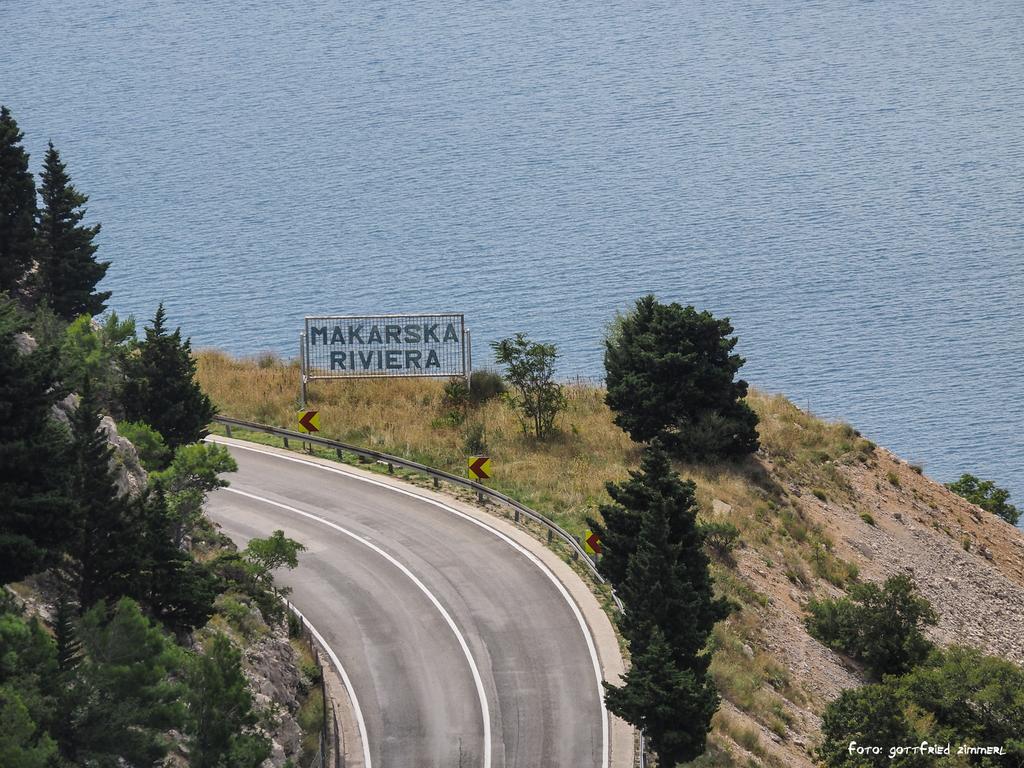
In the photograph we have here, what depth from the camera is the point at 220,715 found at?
24.6 meters

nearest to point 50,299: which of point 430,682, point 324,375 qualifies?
point 324,375

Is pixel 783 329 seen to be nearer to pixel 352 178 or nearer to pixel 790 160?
pixel 790 160

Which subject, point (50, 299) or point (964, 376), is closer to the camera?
point (50, 299)

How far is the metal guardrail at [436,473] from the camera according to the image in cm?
4153

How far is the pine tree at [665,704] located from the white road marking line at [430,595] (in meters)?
3.34

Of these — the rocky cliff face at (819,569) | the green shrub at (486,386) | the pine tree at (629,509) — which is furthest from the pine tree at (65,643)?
the green shrub at (486,386)

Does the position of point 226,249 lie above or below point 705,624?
above

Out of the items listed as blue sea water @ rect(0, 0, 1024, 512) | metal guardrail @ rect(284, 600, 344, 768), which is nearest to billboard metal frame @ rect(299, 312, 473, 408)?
metal guardrail @ rect(284, 600, 344, 768)

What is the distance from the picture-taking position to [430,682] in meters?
34.9

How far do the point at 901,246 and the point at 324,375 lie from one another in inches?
2560

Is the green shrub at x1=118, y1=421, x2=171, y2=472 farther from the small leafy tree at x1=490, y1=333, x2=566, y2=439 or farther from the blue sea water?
the blue sea water

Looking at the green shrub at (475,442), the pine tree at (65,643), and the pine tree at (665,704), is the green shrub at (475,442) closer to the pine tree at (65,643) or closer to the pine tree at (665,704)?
the pine tree at (665,704)

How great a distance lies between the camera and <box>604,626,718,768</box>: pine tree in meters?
30.4

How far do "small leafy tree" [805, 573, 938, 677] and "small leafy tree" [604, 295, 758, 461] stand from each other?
9937 mm
